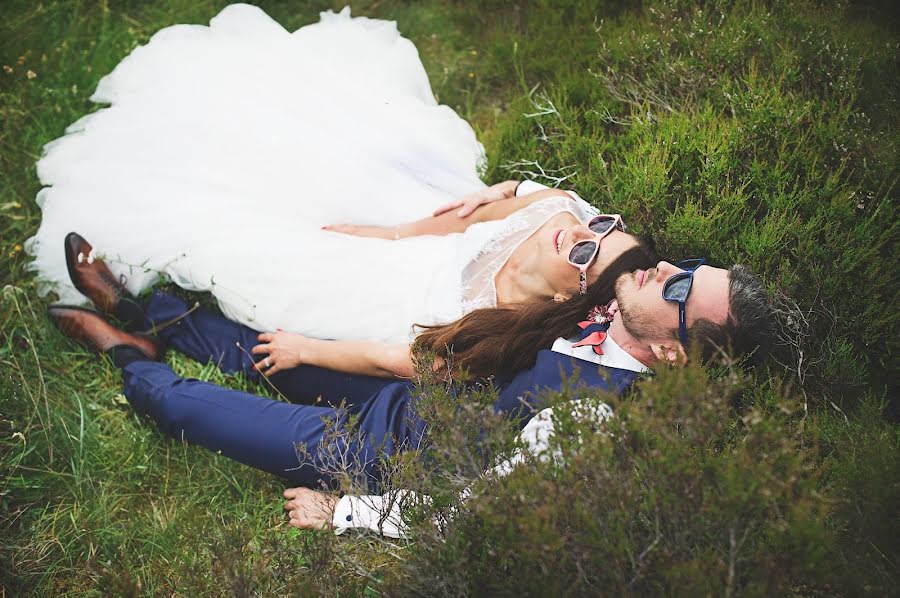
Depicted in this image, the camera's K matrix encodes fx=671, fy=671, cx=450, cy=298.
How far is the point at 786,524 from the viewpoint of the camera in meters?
1.76

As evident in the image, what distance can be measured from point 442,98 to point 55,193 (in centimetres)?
260

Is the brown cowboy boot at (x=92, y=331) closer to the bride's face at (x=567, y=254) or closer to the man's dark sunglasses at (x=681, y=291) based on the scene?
the bride's face at (x=567, y=254)

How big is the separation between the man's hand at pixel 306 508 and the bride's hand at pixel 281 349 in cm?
59

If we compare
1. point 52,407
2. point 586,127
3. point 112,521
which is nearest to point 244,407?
point 112,521

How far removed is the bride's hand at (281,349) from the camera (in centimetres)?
324

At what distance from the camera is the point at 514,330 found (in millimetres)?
2869

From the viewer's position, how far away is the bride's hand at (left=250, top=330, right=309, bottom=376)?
3.24 meters

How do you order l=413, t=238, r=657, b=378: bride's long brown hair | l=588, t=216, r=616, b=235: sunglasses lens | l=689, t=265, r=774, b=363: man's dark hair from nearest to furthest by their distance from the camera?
l=689, t=265, r=774, b=363: man's dark hair < l=413, t=238, r=657, b=378: bride's long brown hair < l=588, t=216, r=616, b=235: sunglasses lens

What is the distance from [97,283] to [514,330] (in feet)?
7.13

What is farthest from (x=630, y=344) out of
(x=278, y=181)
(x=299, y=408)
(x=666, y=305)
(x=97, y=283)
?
(x=97, y=283)

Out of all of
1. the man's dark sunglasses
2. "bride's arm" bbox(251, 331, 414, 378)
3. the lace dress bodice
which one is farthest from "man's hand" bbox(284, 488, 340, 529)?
the man's dark sunglasses

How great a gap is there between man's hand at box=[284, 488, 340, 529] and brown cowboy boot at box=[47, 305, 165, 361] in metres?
1.12

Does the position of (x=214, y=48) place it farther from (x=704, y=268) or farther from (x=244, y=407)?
(x=704, y=268)

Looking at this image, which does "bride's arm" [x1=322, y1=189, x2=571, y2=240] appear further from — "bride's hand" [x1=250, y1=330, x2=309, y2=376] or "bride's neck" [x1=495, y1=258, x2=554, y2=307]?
"bride's hand" [x1=250, y1=330, x2=309, y2=376]
